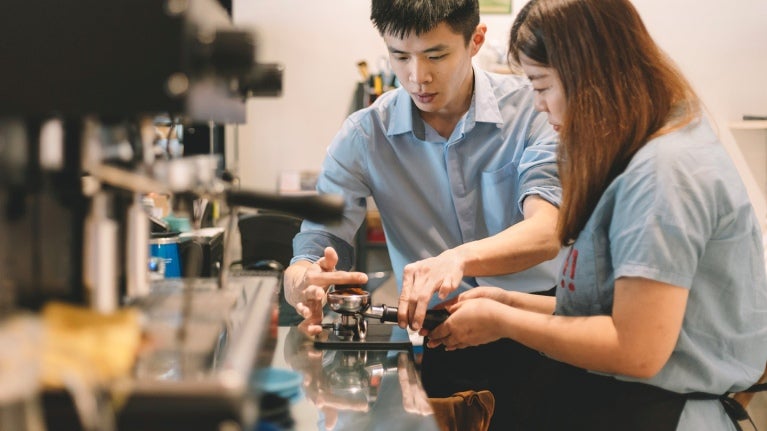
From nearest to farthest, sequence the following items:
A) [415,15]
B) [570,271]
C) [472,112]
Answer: [570,271], [415,15], [472,112]

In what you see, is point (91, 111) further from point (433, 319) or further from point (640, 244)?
point (433, 319)

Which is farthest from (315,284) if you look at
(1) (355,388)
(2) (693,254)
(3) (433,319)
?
(2) (693,254)

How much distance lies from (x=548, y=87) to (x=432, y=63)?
1.92ft

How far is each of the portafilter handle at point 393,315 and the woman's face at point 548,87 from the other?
1.59 feet

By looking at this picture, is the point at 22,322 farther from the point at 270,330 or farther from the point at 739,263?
the point at 739,263

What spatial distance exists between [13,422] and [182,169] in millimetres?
319

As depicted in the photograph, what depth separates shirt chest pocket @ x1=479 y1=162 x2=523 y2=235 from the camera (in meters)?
2.15

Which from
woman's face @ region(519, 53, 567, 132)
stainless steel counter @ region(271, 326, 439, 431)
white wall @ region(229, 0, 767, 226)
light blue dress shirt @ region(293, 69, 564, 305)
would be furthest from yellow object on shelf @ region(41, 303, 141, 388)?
white wall @ region(229, 0, 767, 226)

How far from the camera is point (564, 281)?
146 cm

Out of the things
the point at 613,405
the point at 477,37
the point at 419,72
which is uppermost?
the point at 477,37

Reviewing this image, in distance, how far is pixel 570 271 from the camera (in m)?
1.44

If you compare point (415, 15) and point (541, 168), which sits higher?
point (415, 15)

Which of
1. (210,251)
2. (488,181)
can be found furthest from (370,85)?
(488,181)

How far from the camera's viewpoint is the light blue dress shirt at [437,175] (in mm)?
2158
